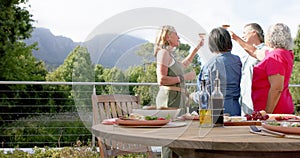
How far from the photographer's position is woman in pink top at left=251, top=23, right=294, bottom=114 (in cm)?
215

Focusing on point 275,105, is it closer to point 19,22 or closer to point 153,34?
point 153,34

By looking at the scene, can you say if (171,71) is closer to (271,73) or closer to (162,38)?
(162,38)

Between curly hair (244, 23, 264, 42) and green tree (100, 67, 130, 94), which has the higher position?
curly hair (244, 23, 264, 42)

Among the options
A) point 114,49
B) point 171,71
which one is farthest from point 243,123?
point 114,49

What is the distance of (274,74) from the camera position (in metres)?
2.14

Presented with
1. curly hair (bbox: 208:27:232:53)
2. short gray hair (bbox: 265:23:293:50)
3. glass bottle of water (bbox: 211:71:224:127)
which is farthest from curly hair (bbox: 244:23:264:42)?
glass bottle of water (bbox: 211:71:224:127)

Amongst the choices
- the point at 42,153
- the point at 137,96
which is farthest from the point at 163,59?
the point at 42,153

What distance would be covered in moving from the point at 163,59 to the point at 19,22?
13979 millimetres

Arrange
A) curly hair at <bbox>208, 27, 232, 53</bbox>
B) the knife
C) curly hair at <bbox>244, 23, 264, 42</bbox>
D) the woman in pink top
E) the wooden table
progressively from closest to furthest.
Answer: the wooden table
the knife
curly hair at <bbox>208, 27, 232, 53</bbox>
the woman in pink top
curly hair at <bbox>244, 23, 264, 42</bbox>

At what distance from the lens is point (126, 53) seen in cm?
130

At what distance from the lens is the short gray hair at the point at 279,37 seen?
2.22 meters

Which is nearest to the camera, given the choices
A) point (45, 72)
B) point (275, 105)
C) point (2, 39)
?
point (275, 105)

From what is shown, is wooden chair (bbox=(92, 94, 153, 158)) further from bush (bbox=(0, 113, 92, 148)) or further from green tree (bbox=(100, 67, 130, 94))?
bush (bbox=(0, 113, 92, 148))

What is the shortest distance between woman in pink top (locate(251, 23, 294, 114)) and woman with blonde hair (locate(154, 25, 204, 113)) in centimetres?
101
